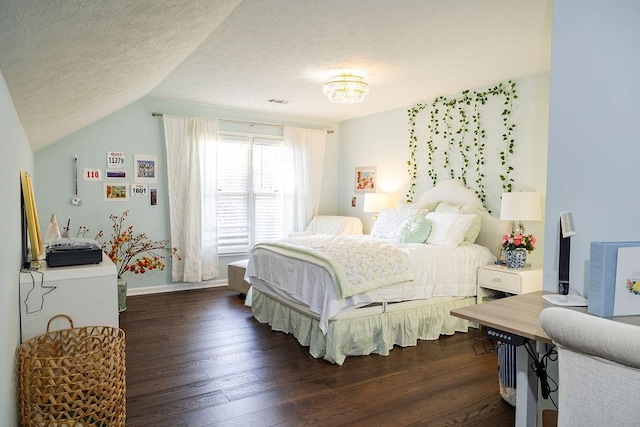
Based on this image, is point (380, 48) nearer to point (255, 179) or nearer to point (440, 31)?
point (440, 31)

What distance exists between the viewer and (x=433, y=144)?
5.08 metres

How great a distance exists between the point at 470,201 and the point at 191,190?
136 inches

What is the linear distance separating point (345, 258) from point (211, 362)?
51.1 inches

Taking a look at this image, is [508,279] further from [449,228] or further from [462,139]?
[462,139]

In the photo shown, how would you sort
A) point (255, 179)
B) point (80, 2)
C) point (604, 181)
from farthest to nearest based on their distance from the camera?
point (255, 179), point (604, 181), point (80, 2)

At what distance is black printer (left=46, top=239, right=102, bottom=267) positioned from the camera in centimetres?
237

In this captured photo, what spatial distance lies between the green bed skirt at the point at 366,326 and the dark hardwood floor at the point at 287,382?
0.26 ft

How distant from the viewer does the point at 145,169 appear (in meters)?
5.20

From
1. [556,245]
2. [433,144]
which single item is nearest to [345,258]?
[556,245]

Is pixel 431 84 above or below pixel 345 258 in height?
above

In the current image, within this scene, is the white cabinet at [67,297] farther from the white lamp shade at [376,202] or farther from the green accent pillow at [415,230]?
the white lamp shade at [376,202]

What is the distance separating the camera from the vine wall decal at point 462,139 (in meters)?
4.26

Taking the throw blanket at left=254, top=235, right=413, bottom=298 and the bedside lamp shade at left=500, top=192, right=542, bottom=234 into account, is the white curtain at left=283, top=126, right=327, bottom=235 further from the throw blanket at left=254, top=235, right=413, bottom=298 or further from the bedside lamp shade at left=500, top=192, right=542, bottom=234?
the bedside lamp shade at left=500, top=192, right=542, bottom=234

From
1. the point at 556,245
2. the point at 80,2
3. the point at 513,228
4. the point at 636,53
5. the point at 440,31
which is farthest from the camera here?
the point at 513,228
